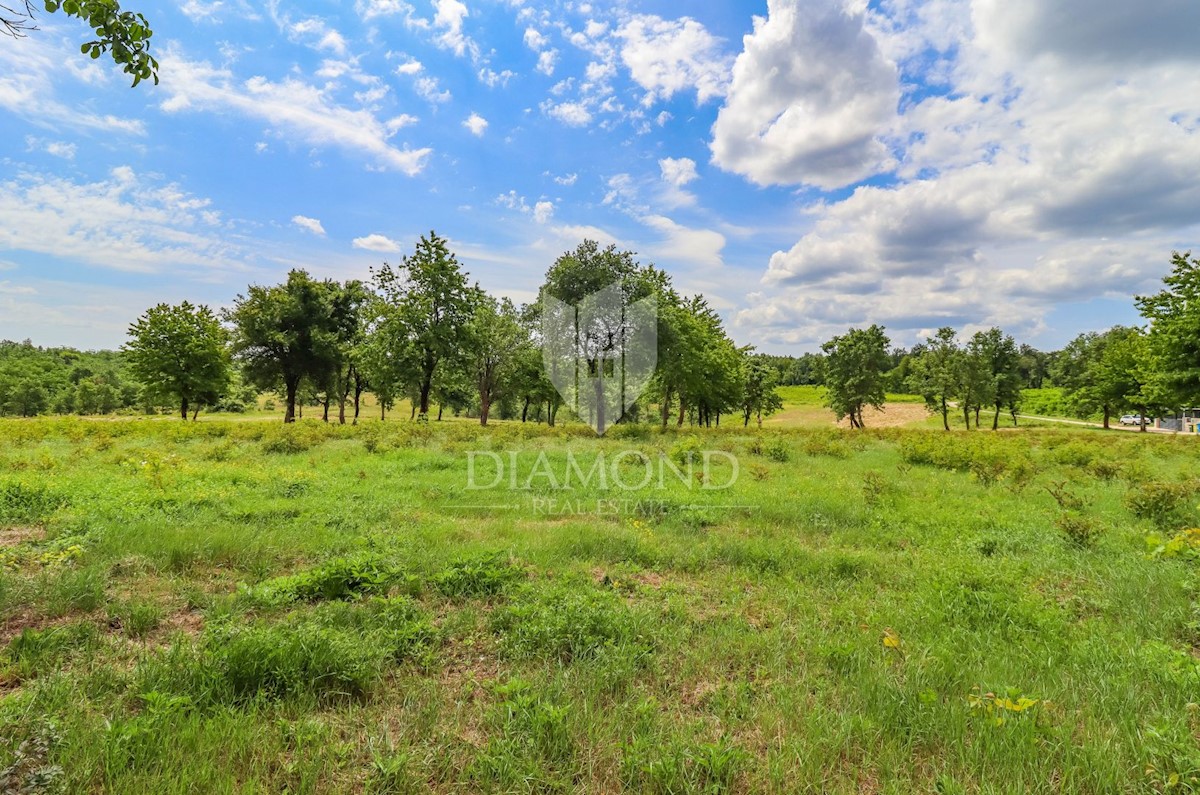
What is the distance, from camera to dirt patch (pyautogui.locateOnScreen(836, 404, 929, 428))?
196ft

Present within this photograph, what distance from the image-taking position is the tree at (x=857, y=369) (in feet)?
156

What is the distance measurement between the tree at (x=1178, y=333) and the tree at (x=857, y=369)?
1982 centimetres

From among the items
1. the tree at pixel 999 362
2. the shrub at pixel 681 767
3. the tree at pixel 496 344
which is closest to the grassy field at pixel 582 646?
the shrub at pixel 681 767

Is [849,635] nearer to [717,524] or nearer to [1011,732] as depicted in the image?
[1011,732]

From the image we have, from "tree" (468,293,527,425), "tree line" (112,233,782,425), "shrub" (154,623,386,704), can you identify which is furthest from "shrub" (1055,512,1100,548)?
"tree" (468,293,527,425)

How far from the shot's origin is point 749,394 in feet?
171

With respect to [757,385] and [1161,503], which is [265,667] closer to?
[1161,503]

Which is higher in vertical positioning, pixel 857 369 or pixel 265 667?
pixel 857 369

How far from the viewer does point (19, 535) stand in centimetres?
654

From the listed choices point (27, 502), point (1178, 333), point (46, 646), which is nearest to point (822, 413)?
point (1178, 333)

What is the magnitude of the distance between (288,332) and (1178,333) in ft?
171

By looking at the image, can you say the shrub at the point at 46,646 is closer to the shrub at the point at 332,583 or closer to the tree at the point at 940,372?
the shrub at the point at 332,583

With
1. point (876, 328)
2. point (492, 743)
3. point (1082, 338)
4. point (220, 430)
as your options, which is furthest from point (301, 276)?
point (1082, 338)

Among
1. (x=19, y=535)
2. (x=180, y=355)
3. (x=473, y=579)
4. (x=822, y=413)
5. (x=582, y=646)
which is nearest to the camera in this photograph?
(x=582, y=646)
